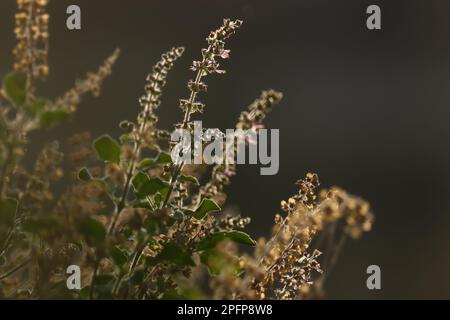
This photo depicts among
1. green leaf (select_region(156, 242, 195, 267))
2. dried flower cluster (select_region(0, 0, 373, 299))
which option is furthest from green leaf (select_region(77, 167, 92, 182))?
green leaf (select_region(156, 242, 195, 267))

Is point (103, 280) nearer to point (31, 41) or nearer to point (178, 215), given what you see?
point (178, 215)

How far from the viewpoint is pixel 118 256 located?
0.62 metres

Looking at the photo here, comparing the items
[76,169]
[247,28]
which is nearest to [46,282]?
[76,169]

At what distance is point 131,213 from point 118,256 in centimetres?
4

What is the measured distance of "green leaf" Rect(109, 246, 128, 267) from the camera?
2.00ft

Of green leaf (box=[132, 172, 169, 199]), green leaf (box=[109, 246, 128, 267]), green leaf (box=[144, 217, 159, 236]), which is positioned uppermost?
green leaf (box=[132, 172, 169, 199])

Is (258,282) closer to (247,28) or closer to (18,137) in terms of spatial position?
(18,137)

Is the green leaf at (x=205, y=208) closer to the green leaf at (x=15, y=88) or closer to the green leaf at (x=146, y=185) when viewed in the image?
the green leaf at (x=146, y=185)

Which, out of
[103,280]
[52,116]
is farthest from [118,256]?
[52,116]

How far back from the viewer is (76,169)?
2.17 feet

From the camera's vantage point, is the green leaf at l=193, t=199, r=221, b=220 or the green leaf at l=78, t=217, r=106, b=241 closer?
the green leaf at l=78, t=217, r=106, b=241

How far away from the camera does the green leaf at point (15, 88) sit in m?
0.57

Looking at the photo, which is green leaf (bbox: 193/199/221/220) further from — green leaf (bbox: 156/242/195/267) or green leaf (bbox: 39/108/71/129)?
green leaf (bbox: 39/108/71/129)

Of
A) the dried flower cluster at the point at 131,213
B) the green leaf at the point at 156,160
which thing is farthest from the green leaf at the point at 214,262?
the green leaf at the point at 156,160
